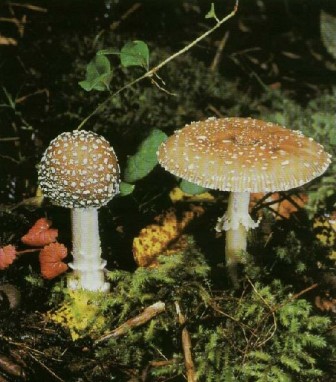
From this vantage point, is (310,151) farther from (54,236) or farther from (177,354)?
(54,236)

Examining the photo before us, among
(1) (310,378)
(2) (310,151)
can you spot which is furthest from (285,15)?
(1) (310,378)

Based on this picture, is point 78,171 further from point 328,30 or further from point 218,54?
point 328,30

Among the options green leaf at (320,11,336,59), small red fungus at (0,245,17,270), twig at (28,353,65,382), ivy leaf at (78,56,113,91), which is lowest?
twig at (28,353,65,382)

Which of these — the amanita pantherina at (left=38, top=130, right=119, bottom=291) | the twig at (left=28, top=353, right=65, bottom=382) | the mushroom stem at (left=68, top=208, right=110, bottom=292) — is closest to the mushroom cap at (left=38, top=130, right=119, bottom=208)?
the amanita pantherina at (left=38, top=130, right=119, bottom=291)

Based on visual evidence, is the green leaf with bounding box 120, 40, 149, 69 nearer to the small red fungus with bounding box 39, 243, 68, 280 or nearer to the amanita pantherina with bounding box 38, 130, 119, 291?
the amanita pantherina with bounding box 38, 130, 119, 291

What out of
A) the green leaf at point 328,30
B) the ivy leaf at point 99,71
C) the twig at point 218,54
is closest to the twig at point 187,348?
the ivy leaf at point 99,71

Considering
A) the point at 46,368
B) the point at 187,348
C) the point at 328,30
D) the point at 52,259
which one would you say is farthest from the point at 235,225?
the point at 328,30
